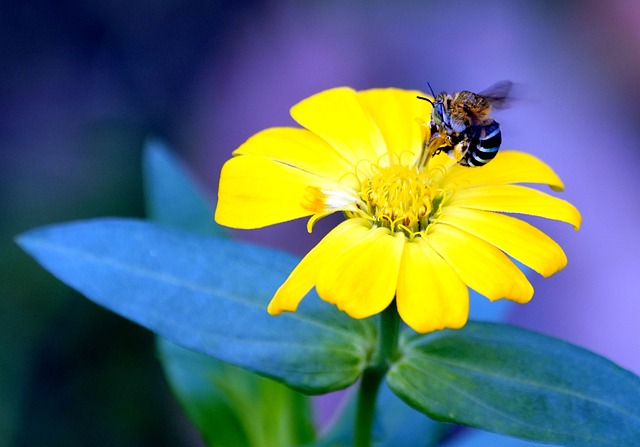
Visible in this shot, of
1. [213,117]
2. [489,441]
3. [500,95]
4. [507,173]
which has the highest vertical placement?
[500,95]

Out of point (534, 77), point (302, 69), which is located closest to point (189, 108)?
point (302, 69)

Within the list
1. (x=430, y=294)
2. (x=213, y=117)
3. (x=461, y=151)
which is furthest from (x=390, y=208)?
(x=213, y=117)

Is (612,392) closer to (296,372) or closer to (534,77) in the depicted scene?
Result: (296,372)

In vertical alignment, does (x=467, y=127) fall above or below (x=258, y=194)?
above

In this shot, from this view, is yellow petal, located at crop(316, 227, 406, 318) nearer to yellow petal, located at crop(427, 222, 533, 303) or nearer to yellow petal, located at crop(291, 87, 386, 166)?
yellow petal, located at crop(427, 222, 533, 303)

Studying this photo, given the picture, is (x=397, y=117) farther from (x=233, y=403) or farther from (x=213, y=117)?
(x=213, y=117)

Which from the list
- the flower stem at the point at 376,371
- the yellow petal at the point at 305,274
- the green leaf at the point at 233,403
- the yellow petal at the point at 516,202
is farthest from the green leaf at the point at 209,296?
the green leaf at the point at 233,403

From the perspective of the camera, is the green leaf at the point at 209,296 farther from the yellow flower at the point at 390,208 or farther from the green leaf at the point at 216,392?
the green leaf at the point at 216,392
